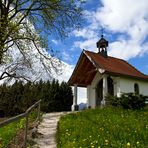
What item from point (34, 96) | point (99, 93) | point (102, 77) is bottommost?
point (34, 96)

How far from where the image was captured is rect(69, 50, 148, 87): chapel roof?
29.9 m

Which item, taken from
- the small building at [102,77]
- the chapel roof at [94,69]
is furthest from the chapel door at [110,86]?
the chapel roof at [94,69]

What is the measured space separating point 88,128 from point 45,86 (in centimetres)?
2104

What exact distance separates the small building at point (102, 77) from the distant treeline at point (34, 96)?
1.56 m

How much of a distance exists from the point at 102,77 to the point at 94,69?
1.08 m

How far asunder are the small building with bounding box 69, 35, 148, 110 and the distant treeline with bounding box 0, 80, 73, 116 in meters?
1.56

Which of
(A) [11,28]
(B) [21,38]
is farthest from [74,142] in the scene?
(B) [21,38]

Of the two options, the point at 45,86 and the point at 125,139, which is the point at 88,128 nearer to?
the point at 125,139

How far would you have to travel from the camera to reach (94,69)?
31.9 metres

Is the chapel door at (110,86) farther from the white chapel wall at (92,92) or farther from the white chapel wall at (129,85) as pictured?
the white chapel wall at (92,92)

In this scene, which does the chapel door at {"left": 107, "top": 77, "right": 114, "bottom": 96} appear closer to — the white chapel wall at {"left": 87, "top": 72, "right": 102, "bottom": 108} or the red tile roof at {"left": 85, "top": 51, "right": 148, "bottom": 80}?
the red tile roof at {"left": 85, "top": 51, "right": 148, "bottom": 80}

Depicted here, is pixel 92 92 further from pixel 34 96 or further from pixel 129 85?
pixel 34 96

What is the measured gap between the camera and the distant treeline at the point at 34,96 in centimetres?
3056

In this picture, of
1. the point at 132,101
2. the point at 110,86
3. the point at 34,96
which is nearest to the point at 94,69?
the point at 110,86
